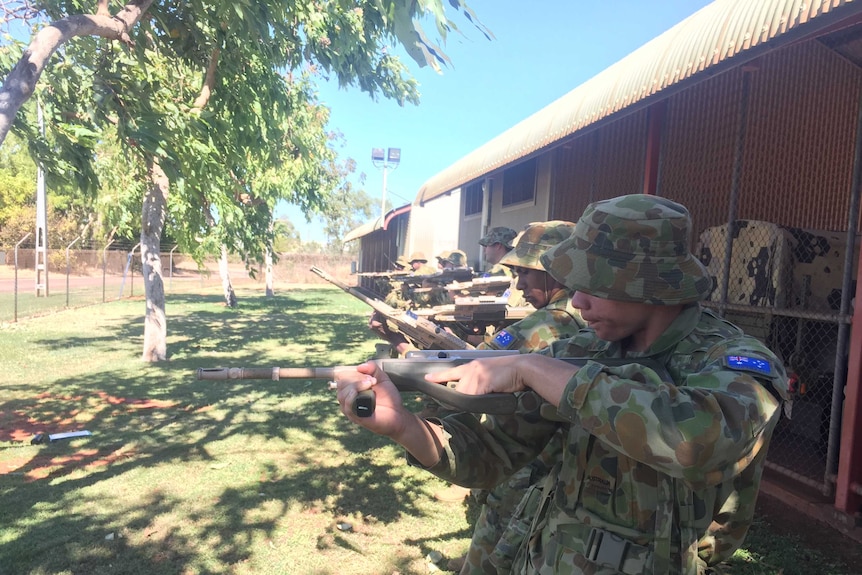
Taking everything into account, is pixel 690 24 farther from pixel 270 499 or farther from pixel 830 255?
pixel 270 499

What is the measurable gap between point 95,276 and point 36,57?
129 ft

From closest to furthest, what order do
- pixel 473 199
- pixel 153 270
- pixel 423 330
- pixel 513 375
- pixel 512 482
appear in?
pixel 513 375
pixel 512 482
pixel 423 330
pixel 153 270
pixel 473 199

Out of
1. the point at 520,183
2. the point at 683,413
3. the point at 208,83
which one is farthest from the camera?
the point at 520,183

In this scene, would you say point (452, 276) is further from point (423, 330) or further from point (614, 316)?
point (614, 316)

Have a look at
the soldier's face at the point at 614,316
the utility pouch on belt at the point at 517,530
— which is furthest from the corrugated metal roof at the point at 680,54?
the utility pouch on belt at the point at 517,530

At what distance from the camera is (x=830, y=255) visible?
4.63 meters

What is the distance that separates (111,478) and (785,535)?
514cm

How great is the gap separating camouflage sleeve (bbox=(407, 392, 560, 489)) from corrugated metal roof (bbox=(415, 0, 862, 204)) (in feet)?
8.63

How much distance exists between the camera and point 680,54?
13.5ft

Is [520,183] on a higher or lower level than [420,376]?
higher

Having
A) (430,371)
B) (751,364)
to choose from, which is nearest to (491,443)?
(430,371)

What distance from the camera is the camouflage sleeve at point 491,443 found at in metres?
1.47

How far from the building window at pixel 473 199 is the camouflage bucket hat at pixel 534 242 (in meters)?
8.83

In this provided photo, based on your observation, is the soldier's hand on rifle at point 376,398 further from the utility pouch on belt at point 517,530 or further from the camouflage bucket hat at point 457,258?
A: the camouflage bucket hat at point 457,258
